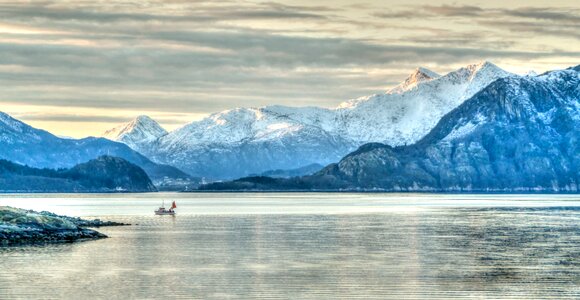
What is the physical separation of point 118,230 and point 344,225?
40.7 m

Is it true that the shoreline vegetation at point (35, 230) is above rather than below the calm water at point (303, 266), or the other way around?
above

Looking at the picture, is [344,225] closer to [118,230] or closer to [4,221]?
[118,230]

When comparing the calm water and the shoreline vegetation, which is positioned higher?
the shoreline vegetation

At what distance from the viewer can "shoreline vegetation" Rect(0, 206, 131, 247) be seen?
483ft

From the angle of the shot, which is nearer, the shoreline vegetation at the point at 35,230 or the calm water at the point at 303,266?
the calm water at the point at 303,266

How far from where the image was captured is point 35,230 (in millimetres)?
153000

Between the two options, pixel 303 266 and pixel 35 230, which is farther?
pixel 35 230

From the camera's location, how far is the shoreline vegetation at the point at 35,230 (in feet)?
483

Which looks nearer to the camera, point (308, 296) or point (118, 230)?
point (308, 296)

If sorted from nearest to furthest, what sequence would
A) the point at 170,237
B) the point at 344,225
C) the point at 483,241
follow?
the point at 483,241 < the point at 170,237 < the point at 344,225

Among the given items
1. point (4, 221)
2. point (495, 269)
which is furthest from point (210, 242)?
point (495, 269)

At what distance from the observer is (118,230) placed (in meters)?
179

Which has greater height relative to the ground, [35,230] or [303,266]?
[35,230]

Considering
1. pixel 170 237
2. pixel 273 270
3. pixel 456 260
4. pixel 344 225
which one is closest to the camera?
pixel 273 270
